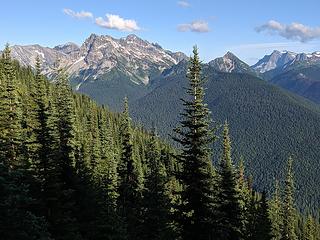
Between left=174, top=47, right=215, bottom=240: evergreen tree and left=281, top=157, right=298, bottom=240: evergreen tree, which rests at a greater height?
left=174, top=47, right=215, bottom=240: evergreen tree

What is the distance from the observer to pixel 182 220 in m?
24.5

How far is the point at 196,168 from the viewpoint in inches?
982

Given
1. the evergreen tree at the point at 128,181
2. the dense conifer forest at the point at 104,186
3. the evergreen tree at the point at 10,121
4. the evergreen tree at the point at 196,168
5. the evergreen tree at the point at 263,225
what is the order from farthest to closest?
the evergreen tree at the point at 128,181 < the evergreen tree at the point at 263,225 < the evergreen tree at the point at 10,121 < the evergreen tree at the point at 196,168 < the dense conifer forest at the point at 104,186

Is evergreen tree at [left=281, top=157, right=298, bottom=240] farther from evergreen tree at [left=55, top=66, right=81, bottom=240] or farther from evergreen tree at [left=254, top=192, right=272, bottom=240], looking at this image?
evergreen tree at [left=55, top=66, right=81, bottom=240]

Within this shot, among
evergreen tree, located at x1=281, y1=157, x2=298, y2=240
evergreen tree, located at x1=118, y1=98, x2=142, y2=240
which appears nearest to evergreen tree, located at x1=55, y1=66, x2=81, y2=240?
evergreen tree, located at x1=118, y1=98, x2=142, y2=240

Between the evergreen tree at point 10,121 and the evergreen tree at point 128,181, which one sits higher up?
the evergreen tree at point 10,121

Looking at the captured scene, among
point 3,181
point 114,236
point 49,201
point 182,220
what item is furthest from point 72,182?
point 3,181

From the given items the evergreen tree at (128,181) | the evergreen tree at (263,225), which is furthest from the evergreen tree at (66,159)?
the evergreen tree at (263,225)

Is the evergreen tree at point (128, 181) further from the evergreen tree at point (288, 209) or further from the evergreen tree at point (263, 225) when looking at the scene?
the evergreen tree at point (288, 209)

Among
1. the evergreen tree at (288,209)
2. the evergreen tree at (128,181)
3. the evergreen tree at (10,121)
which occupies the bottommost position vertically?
the evergreen tree at (288,209)

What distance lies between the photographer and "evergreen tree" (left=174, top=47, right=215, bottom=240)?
2428 centimetres

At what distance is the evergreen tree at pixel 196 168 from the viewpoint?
24281 mm

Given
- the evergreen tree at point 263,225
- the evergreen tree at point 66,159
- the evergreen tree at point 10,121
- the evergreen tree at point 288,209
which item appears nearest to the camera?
the evergreen tree at point 66,159

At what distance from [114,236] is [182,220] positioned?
11184 millimetres
